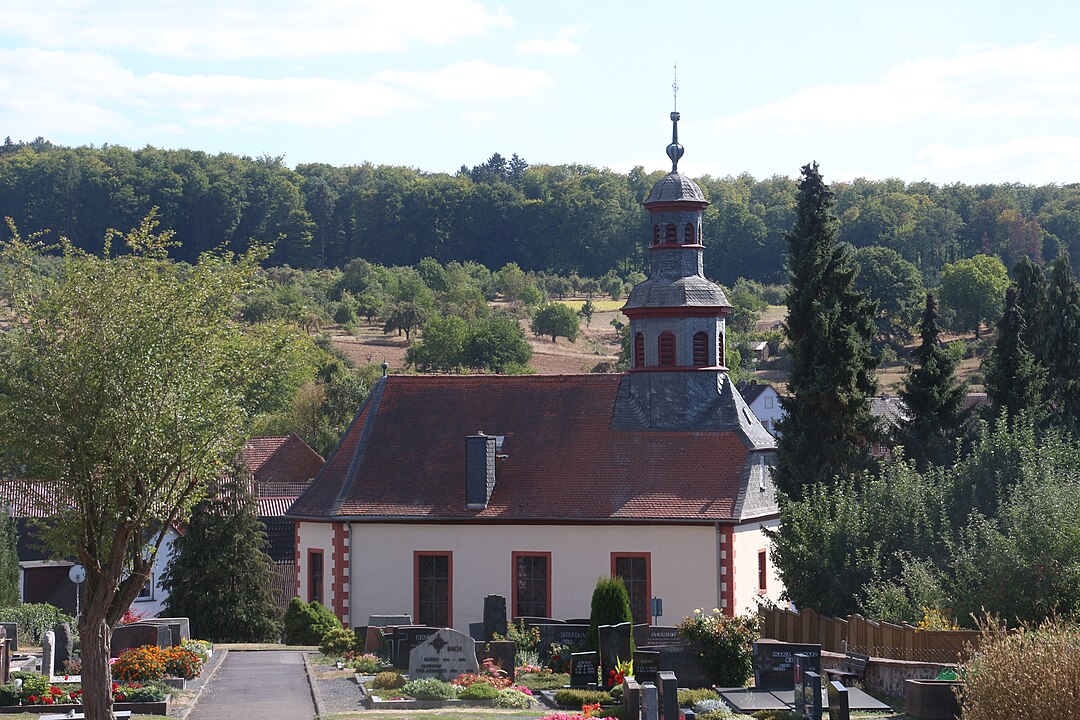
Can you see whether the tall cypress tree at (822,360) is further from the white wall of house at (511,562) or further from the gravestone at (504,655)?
the gravestone at (504,655)

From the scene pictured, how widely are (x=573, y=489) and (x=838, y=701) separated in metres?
18.0

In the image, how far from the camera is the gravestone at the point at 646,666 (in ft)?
79.3

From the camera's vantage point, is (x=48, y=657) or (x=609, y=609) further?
(x=609, y=609)

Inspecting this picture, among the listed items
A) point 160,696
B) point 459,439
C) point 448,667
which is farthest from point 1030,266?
point 160,696

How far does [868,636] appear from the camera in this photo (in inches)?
999

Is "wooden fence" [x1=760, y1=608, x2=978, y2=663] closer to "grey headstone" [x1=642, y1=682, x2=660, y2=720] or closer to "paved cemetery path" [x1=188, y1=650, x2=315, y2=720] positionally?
"grey headstone" [x1=642, y1=682, x2=660, y2=720]

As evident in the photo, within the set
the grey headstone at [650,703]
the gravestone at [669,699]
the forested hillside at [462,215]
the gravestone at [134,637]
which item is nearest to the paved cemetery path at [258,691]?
the gravestone at [134,637]

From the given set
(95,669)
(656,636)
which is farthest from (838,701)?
(95,669)

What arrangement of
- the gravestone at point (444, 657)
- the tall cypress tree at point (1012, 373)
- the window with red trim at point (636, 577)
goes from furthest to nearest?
the tall cypress tree at point (1012, 373) → the window with red trim at point (636, 577) → the gravestone at point (444, 657)

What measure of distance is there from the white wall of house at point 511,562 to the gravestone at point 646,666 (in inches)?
433

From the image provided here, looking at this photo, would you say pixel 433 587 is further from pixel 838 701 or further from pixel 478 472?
pixel 838 701

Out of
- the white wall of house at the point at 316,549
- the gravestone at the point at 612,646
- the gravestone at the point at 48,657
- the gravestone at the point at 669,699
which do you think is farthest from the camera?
the white wall of house at the point at 316,549

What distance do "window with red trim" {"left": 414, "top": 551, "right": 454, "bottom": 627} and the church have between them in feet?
0.13

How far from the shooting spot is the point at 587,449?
3769cm
